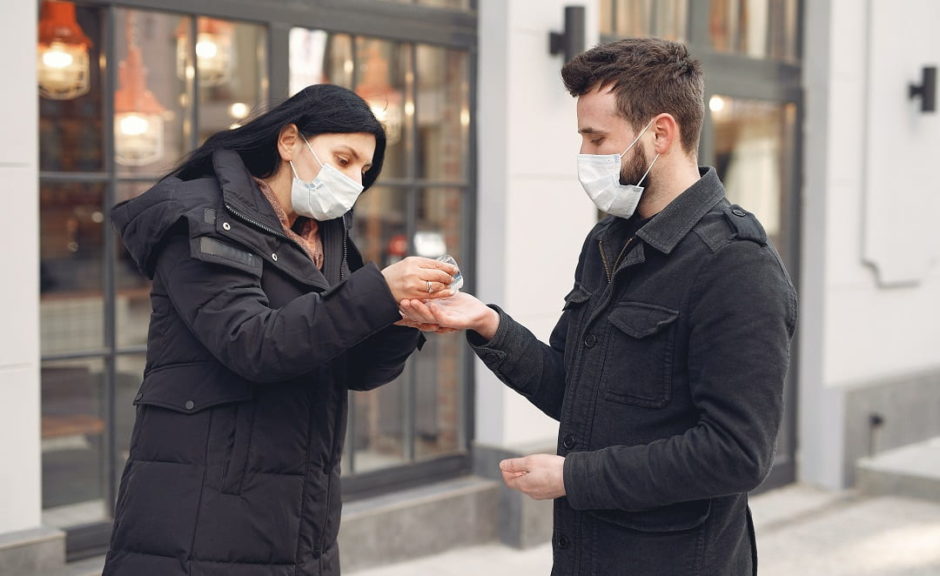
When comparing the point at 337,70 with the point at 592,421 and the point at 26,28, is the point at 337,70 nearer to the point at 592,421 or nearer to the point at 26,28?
the point at 26,28

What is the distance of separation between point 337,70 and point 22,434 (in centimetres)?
216

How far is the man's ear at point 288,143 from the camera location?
2.55m

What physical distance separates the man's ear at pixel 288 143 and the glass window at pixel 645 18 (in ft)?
12.1

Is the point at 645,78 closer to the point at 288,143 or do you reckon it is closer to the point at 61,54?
the point at 288,143

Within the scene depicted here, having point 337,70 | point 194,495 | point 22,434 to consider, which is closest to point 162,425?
point 194,495

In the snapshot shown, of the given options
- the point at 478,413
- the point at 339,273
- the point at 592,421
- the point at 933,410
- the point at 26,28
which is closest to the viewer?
the point at 592,421

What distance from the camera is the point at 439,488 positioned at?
17.5 ft

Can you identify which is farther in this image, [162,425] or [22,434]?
[22,434]

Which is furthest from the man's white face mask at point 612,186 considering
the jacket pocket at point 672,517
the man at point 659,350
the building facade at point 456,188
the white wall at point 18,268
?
the white wall at point 18,268

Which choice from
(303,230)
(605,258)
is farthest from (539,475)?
(303,230)

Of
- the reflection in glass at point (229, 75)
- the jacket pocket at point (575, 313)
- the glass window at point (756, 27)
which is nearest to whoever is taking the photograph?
the jacket pocket at point (575, 313)

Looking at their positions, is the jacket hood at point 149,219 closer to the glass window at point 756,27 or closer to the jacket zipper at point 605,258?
the jacket zipper at point 605,258

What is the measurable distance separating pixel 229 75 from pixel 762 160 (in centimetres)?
382

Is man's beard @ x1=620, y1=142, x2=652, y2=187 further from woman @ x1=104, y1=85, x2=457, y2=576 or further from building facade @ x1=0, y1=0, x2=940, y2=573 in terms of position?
building facade @ x1=0, y1=0, x2=940, y2=573
